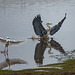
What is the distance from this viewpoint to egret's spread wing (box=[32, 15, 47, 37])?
31484mm

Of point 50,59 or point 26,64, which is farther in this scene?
point 50,59

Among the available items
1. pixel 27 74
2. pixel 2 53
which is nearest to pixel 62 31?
pixel 2 53

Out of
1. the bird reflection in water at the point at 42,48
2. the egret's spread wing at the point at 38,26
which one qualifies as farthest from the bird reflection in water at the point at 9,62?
the egret's spread wing at the point at 38,26

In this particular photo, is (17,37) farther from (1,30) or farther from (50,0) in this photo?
(50,0)

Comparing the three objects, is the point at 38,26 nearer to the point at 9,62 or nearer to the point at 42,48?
the point at 42,48

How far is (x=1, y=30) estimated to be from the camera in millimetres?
36938

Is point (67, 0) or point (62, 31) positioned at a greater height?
point (67, 0)

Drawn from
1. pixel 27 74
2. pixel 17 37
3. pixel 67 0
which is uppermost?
pixel 67 0

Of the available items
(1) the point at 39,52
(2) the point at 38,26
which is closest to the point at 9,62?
(1) the point at 39,52

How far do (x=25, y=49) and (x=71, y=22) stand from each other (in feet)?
65.2

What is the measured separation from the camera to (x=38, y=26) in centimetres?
3225

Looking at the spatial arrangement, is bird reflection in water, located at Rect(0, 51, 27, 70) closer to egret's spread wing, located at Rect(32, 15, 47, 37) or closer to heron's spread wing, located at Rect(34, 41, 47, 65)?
heron's spread wing, located at Rect(34, 41, 47, 65)

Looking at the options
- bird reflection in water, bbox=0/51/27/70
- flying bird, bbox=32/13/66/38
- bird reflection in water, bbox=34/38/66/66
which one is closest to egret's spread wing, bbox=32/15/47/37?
flying bird, bbox=32/13/66/38

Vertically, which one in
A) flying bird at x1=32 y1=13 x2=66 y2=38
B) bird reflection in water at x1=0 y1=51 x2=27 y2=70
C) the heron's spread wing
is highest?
flying bird at x1=32 y1=13 x2=66 y2=38
